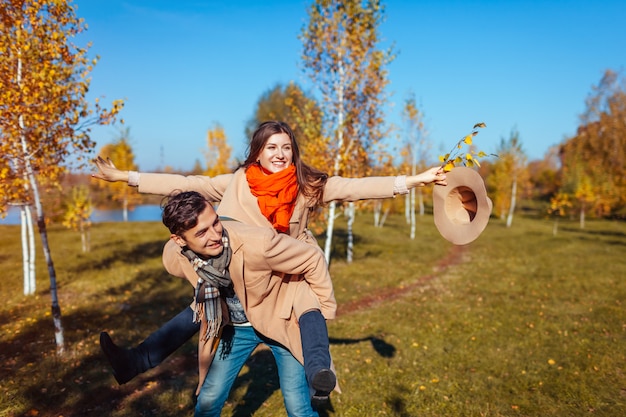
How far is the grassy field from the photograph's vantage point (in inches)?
227

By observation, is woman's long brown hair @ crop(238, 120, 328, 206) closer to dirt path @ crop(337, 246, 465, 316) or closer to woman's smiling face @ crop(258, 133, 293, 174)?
woman's smiling face @ crop(258, 133, 293, 174)

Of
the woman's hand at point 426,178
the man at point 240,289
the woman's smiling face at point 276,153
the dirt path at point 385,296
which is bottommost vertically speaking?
the dirt path at point 385,296

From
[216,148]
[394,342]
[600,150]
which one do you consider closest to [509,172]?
[600,150]

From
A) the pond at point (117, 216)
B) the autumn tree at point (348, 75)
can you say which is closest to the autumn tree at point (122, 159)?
the pond at point (117, 216)

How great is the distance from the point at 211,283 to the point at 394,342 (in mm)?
6158

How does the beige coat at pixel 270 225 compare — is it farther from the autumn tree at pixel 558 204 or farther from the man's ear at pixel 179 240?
the autumn tree at pixel 558 204

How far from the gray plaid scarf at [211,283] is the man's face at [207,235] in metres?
0.07

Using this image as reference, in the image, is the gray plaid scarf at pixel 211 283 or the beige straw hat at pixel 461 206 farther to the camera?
the beige straw hat at pixel 461 206

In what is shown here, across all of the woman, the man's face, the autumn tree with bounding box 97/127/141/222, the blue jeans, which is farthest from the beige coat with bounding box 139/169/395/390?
the autumn tree with bounding box 97/127/141/222

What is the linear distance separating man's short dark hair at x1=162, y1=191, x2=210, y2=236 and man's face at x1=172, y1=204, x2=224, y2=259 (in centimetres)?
3

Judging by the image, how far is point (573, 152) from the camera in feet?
140

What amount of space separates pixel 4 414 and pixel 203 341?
378cm

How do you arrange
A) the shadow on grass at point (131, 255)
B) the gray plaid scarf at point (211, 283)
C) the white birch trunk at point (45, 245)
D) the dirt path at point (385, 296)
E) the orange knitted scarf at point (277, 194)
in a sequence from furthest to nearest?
the shadow on grass at point (131, 255) < the dirt path at point (385, 296) < the white birch trunk at point (45, 245) < the orange knitted scarf at point (277, 194) < the gray plaid scarf at point (211, 283)

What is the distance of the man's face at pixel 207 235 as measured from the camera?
2.88m
